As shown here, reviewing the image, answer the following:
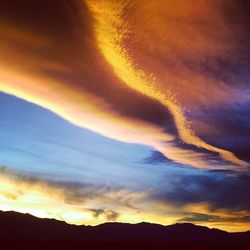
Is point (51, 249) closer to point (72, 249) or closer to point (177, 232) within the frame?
point (72, 249)

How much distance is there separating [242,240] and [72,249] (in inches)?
2937

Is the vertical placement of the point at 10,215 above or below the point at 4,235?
above

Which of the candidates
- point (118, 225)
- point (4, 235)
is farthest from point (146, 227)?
point (4, 235)

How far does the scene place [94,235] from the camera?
355ft

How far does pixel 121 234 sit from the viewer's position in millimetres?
122375

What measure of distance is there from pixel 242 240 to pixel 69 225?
→ 55.0 m

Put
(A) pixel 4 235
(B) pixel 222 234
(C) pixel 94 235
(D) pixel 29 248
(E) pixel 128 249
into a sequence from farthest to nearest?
(B) pixel 222 234 → (C) pixel 94 235 → (A) pixel 4 235 → (E) pixel 128 249 → (D) pixel 29 248

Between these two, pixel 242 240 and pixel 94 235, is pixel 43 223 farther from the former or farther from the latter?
pixel 242 240

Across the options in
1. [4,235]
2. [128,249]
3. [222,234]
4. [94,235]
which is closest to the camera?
[128,249]

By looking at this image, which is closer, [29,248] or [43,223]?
[29,248]

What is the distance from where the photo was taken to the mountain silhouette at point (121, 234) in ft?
274

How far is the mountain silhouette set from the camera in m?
83.5

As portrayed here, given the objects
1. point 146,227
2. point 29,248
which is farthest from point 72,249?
point 146,227

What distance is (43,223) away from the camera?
10369 cm
